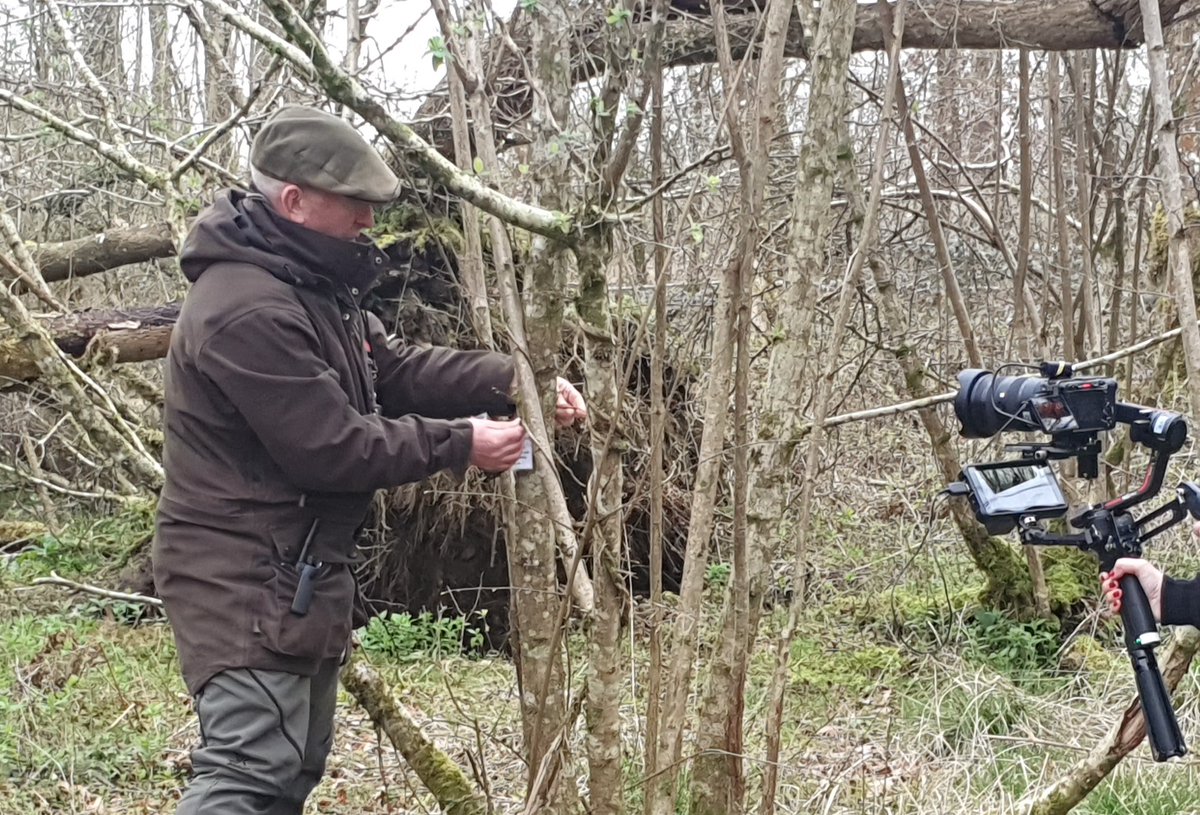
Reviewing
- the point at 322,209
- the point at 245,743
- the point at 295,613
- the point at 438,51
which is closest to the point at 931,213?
the point at 438,51

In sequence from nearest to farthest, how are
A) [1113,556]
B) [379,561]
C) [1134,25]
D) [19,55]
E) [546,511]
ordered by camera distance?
[1113,556]
[546,511]
[1134,25]
[379,561]
[19,55]

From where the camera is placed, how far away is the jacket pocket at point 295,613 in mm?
2611

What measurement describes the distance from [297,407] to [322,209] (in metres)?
0.53

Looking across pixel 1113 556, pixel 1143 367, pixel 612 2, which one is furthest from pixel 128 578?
pixel 1143 367

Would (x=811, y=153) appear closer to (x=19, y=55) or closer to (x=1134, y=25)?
(x=1134, y=25)

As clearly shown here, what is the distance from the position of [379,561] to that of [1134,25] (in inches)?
188

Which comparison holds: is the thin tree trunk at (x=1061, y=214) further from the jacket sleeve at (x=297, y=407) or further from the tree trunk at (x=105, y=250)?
the tree trunk at (x=105, y=250)

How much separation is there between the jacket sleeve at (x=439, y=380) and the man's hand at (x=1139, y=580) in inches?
60.6

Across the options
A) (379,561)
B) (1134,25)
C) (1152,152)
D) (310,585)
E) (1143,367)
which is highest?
(1134,25)

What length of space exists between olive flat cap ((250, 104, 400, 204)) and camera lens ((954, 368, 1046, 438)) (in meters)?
1.52

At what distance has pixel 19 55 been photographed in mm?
9250

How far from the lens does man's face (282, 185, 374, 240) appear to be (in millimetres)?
2744

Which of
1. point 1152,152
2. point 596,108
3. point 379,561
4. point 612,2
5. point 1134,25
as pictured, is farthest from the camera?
point 379,561

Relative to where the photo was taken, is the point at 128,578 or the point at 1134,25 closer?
the point at 1134,25
